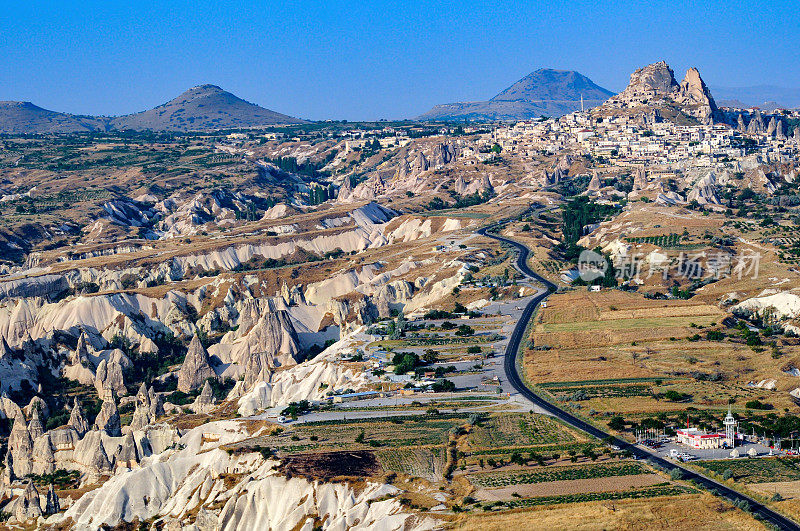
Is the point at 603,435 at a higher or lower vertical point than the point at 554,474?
lower

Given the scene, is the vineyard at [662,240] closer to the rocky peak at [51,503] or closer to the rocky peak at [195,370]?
the rocky peak at [195,370]

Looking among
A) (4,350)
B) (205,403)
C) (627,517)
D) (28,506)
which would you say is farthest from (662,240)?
(28,506)

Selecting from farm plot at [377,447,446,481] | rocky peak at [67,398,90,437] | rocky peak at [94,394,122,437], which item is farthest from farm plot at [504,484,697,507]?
rocky peak at [67,398,90,437]

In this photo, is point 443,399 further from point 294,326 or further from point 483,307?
point 294,326

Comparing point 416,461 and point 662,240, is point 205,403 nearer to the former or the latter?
point 416,461

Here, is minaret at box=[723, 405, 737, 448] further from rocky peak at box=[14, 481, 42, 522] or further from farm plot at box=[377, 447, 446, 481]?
rocky peak at box=[14, 481, 42, 522]

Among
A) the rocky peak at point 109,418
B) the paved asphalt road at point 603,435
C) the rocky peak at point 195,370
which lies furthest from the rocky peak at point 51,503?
the paved asphalt road at point 603,435

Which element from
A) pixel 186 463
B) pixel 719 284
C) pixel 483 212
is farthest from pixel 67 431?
pixel 483 212
